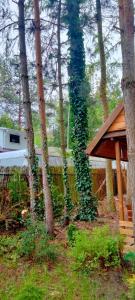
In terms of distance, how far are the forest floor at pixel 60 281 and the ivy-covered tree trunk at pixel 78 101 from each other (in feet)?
13.6

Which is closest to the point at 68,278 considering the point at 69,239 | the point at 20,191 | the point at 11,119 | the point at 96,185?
the point at 69,239

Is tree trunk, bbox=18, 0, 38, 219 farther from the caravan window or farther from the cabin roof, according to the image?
the caravan window

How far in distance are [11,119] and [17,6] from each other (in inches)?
805

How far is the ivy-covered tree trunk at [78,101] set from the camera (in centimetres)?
1112

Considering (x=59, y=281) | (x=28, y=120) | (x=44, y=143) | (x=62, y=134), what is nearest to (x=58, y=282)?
(x=59, y=281)

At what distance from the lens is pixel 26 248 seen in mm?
6758

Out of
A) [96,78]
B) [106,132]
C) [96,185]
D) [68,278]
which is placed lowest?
[68,278]

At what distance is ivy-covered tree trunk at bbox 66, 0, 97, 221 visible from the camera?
1112 centimetres

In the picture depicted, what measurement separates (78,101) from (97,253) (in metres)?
6.25

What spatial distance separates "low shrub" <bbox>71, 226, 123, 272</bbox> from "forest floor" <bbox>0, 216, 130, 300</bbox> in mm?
137

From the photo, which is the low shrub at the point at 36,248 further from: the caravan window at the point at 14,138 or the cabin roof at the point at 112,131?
the caravan window at the point at 14,138

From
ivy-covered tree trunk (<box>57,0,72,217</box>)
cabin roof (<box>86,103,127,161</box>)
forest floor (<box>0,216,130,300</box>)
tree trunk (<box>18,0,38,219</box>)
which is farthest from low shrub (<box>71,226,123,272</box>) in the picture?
ivy-covered tree trunk (<box>57,0,72,217</box>)

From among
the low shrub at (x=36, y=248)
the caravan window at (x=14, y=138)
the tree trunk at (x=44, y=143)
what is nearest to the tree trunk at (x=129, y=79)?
the low shrub at (x=36, y=248)

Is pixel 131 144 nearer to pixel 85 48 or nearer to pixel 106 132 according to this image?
pixel 106 132
